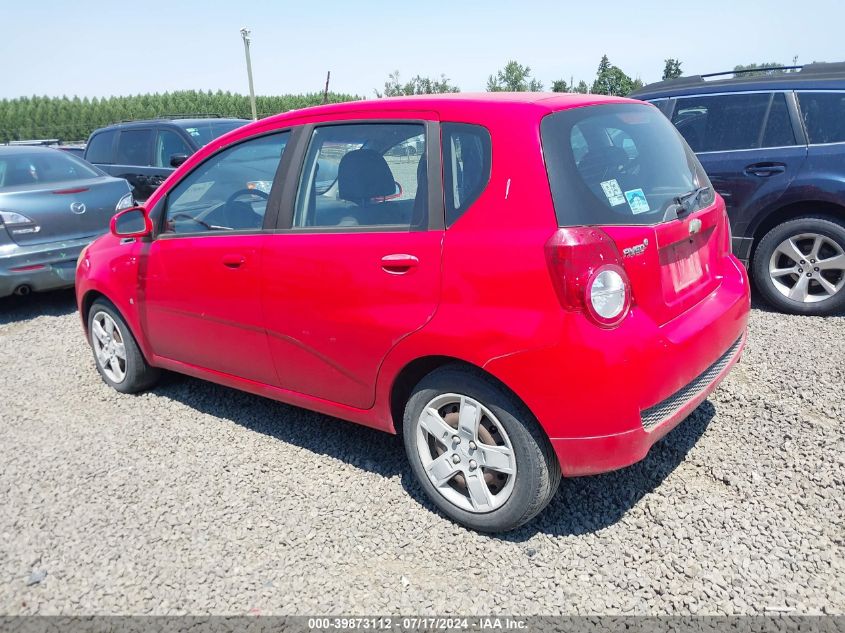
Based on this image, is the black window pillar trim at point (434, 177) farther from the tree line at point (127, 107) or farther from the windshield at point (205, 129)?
the tree line at point (127, 107)

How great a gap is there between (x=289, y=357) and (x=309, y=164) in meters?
0.95

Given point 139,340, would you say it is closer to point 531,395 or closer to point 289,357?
point 289,357

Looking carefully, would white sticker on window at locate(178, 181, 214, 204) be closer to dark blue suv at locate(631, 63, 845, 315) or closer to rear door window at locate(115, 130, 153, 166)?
dark blue suv at locate(631, 63, 845, 315)

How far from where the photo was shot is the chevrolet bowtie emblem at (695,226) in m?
3.05

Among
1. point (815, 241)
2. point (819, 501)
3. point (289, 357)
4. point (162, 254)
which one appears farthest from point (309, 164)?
point (815, 241)

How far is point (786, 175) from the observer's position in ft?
18.1

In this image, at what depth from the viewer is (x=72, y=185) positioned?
7.11 metres

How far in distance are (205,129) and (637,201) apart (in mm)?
8234

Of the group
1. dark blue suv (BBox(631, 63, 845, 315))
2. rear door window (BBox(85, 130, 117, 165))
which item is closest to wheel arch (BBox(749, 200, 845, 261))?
dark blue suv (BBox(631, 63, 845, 315))

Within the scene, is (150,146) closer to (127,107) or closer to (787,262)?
(787,262)

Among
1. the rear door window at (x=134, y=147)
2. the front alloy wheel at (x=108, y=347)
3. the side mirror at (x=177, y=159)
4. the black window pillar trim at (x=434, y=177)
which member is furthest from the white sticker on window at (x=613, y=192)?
the rear door window at (x=134, y=147)

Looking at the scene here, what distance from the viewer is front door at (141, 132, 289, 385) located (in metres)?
3.59

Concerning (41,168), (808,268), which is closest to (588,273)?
(808,268)

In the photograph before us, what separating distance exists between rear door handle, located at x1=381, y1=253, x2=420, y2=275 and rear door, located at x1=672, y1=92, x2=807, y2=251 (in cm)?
386
